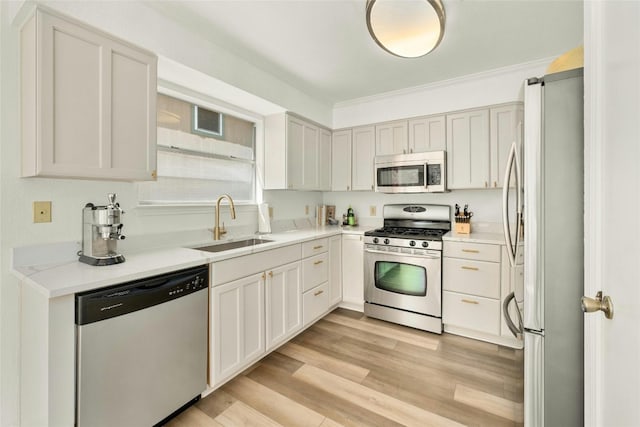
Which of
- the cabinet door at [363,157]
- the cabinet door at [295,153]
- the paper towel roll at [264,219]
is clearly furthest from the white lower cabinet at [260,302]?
the cabinet door at [363,157]

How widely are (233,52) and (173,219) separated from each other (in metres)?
1.53

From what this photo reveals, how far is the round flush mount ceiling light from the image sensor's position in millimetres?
1508

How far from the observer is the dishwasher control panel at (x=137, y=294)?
1.34m

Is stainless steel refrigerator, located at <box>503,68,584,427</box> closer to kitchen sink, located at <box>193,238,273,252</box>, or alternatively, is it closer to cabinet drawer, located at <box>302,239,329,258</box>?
cabinet drawer, located at <box>302,239,329,258</box>

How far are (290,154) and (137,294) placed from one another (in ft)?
7.01

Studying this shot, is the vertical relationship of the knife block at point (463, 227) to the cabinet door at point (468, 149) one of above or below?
below

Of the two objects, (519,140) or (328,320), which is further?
(328,320)

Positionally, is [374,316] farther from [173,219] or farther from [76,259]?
[76,259]

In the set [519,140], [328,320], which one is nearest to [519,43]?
[519,140]

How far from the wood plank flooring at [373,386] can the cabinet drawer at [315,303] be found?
0.20 metres

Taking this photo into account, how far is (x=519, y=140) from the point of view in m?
1.52

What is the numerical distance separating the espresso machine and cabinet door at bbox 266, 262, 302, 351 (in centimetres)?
109

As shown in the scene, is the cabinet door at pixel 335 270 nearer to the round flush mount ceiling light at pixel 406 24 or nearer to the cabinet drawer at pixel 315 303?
the cabinet drawer at pixel 315 303

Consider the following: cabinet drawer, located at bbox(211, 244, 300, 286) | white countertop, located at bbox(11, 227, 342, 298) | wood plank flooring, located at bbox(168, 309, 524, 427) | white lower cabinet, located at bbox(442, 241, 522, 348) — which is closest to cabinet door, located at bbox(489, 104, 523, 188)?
white lower cabinet, located at bbox(442, 241, 522, 348)
